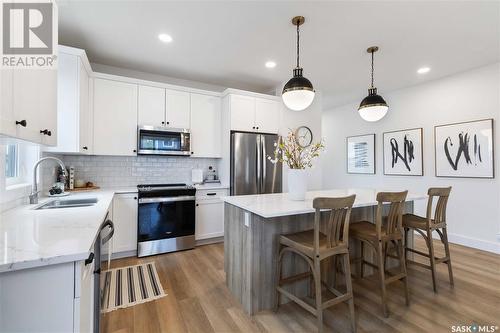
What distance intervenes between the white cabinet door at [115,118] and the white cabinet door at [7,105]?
7.00 ft

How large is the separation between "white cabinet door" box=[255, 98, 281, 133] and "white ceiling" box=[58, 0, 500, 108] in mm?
451

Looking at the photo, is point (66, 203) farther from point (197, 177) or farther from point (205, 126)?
point (205, 126)

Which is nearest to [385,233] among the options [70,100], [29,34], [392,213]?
[392,213]

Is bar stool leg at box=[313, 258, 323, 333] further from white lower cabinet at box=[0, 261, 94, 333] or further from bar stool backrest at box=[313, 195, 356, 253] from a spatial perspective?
white lower cabinet at box=[0, 261, 94, 333]

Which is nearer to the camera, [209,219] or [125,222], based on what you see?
[125,222]

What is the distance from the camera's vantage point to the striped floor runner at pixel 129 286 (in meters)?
2.11

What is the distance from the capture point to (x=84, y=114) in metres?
2.84

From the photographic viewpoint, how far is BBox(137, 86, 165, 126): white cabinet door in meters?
3.41

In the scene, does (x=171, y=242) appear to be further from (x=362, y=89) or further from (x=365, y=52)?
(x=362, y=89)

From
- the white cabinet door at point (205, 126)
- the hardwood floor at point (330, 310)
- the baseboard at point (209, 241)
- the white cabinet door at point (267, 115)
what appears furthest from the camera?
the white cabinet door at point (267, 115)

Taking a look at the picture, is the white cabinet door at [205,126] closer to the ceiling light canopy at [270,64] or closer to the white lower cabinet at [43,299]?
the ceiling light canopy at [270,64]

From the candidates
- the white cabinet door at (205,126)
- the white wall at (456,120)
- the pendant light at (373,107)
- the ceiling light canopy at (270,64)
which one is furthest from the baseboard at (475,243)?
the white cabinet door at (205,126)

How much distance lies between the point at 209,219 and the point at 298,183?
6.22 ft

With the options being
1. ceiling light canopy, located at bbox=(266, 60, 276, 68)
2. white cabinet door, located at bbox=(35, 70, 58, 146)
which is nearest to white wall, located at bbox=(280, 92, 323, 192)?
ceiling light canopy, located at bbox=(266, 60, 276, 68)
